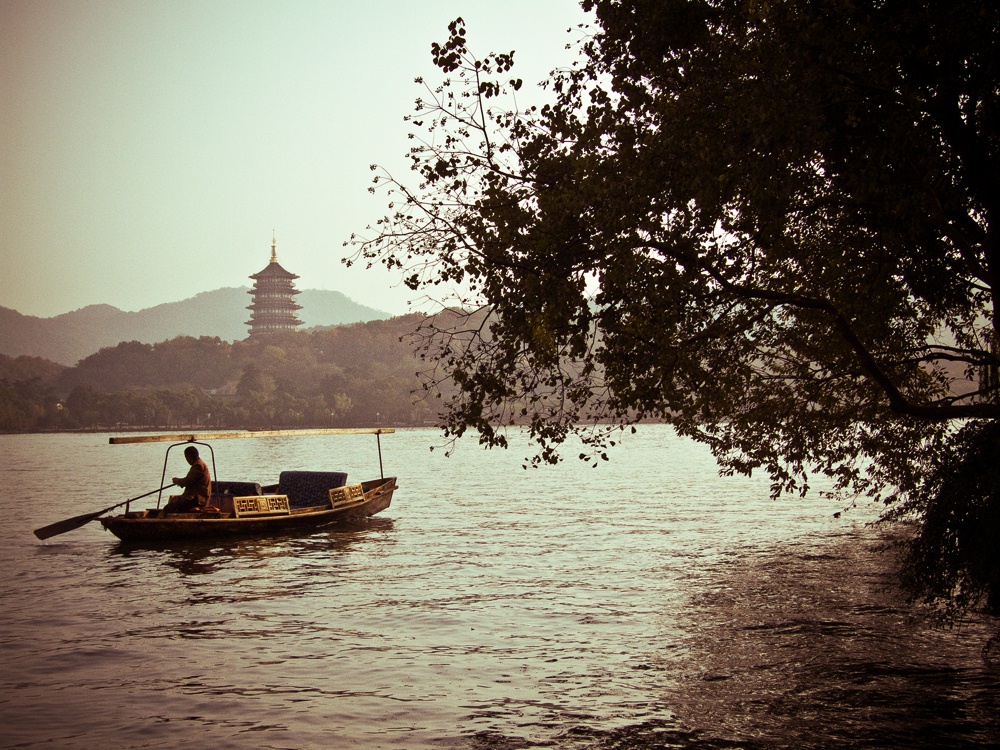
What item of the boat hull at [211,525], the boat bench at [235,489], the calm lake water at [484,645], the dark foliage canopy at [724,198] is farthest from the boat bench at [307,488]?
the dark foliage canopy at [724,198]

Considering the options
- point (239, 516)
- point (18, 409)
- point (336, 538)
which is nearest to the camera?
point (239, 516)

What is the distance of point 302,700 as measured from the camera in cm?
1162

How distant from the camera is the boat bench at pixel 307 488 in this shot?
28.7 m

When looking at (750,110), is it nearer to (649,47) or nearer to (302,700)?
(649,47)

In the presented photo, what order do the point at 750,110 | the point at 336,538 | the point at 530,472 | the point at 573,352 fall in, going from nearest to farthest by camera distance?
the point at 750,110 < the point at 573,352 < the point at 336,538 < the point at 530,472

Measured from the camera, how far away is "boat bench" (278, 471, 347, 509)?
2873 cm

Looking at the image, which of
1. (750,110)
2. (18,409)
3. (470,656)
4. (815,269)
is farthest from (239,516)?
(18,409)

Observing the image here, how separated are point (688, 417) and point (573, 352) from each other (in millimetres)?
3304

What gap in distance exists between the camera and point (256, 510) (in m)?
25.4

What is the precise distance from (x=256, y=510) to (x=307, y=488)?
11.5 ft

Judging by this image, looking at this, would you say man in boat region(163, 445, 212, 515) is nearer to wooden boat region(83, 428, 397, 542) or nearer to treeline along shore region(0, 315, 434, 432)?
wooden boat region(83, 428, 397, 542)

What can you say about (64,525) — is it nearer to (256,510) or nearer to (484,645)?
(256,510)

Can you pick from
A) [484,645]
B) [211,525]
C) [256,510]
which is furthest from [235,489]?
[484,645]

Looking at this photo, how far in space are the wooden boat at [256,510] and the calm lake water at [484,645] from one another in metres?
0.69
